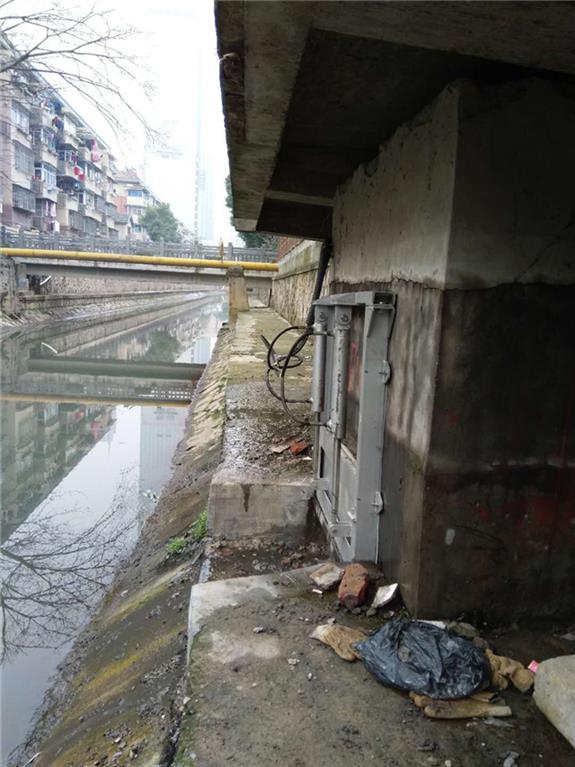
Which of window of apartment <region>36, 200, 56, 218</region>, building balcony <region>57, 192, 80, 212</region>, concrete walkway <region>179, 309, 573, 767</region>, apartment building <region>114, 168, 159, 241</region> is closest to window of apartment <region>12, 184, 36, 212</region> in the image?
window of apartment <region>36, 200, 56, 218</region>

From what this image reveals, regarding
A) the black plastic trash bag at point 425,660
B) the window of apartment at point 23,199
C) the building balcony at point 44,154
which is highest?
the building balcony at point 44,154

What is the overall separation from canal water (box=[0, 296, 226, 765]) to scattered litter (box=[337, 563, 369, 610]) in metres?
2.98

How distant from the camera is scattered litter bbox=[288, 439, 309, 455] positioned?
5.01m

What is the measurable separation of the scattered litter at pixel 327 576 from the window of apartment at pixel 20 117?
4360 centimetres

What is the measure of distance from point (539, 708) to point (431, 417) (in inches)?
44.8

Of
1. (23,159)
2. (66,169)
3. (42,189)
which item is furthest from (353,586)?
(66,169)

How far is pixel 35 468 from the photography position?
1045 cm

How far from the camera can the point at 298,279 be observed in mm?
18250

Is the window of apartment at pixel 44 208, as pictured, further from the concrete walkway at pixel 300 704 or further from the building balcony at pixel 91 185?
the concrete walkway at pixel 300 704

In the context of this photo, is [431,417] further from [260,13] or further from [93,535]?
[93,535]

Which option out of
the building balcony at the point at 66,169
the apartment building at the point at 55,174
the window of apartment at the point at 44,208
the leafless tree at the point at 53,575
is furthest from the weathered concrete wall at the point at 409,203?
the building balcony at the point at 66,169

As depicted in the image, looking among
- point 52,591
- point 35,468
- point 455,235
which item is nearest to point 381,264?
point 455,235

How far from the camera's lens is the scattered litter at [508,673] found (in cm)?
227

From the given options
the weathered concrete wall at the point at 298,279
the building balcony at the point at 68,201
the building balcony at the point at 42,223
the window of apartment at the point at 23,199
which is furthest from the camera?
the building balcony at the point at 68,201
